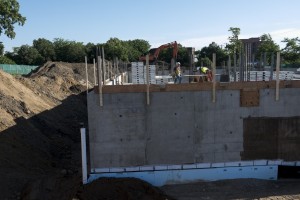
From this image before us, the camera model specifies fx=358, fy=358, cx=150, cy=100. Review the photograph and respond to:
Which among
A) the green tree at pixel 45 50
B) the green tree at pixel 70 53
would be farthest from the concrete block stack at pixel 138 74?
the green tree at pixel 45 50

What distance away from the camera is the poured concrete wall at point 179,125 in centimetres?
952

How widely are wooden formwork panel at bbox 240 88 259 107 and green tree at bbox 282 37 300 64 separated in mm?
41237

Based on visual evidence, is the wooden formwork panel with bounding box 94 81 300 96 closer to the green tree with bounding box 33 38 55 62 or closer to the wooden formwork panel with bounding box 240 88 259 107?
the wooden formwork panel with bounding box 240 88 259 107

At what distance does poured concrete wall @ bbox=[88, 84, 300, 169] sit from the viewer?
31.2 feet

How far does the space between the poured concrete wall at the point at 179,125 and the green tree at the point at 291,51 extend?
41.1 metres

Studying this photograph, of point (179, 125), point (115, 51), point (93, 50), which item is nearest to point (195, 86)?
point (179, 125)

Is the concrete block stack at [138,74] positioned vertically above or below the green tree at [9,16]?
below

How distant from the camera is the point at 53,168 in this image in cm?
1240

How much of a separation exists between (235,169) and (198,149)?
3.89 feet

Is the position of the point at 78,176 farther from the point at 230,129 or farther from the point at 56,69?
the point at 56,69

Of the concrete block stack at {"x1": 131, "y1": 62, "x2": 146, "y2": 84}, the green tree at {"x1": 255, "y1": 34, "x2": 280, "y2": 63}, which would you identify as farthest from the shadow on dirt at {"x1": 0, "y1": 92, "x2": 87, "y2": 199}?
the green tree at {"x1": 255, "y1": 34, "x2": 280, "y2": 63}

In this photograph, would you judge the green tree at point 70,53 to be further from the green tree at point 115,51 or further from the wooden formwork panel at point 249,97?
the wooden formwork panel at point 249,97

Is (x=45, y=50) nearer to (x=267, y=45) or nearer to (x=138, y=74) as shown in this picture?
(x=267, y=45)

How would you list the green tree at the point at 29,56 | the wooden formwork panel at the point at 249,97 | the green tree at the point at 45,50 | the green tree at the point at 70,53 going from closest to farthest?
1. the wooden formwork panel at the point at 249,97
2. the green tree at the point at 70,53
3. the green tree at the point at 29,56
4. the green tree at the point at 45,50
